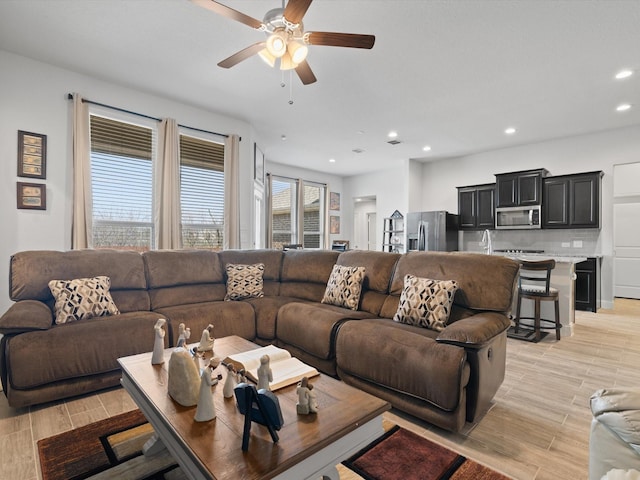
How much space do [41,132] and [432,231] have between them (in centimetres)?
655

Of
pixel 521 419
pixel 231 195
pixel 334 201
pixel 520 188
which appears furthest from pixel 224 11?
pixel 334 201

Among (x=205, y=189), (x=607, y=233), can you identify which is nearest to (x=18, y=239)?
(x=205, y=189)

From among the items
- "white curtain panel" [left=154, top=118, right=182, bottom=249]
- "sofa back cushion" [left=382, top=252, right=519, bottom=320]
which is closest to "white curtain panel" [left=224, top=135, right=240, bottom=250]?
"white curtain panel" [left=154, top=118, right=182, bottom=249]

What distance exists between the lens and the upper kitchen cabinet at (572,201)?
5.54 meters

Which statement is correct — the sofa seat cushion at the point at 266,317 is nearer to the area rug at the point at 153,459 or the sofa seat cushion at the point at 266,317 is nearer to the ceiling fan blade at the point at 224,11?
the area rug at the point at 153,459

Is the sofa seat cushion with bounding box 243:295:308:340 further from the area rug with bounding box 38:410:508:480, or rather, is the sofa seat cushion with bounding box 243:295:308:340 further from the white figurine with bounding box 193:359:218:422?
the white figurine with bounding box 193:359:218:422

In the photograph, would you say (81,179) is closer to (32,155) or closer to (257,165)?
(32,155)

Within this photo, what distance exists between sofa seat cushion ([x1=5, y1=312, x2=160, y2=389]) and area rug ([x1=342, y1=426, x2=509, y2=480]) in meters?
1.79

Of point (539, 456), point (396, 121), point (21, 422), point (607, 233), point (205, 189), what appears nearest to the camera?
point (539, 456)

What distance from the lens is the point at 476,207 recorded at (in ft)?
22.9

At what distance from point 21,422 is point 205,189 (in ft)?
11.0

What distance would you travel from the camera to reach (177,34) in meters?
2.96

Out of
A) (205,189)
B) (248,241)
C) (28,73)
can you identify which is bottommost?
(248,241)

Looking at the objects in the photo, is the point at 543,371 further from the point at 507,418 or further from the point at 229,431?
the point at 229,431
